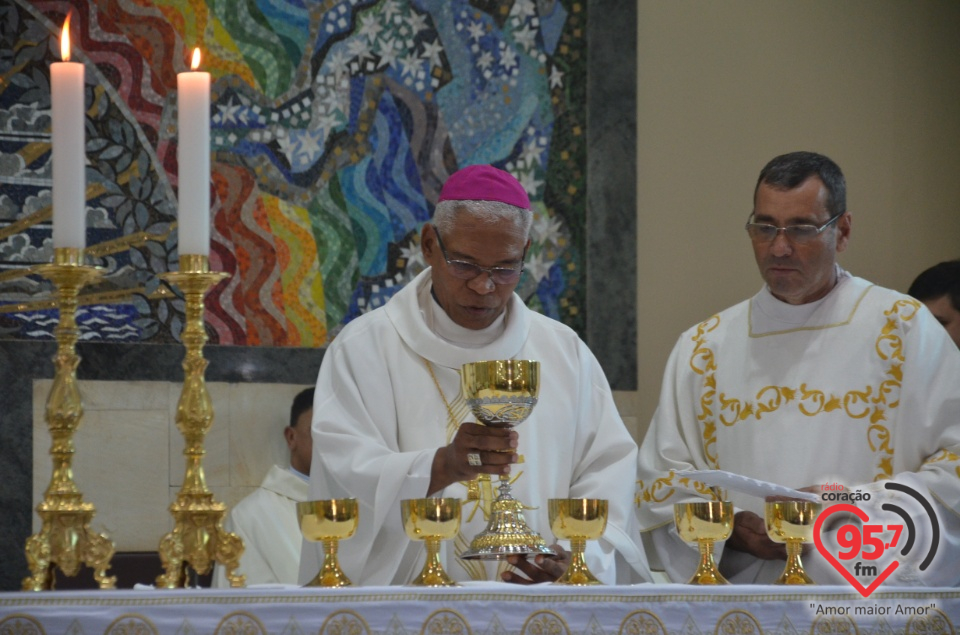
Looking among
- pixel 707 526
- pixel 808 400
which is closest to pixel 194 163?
pixel 707 526

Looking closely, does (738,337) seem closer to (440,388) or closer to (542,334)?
(542,334)

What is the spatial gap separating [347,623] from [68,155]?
1139mm

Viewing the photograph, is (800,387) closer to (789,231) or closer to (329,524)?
(789,231)

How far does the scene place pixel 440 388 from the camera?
4.33 m

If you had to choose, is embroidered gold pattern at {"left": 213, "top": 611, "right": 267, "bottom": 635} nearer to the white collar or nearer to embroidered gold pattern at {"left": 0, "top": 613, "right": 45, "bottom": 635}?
embroidered gold pattern at {"left": 0, "top": 613, "right": 45, "bottom": 635}

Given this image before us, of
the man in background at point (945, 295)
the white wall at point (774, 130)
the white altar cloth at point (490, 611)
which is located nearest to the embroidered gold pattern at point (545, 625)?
the white altar cloth at point (490, 611)

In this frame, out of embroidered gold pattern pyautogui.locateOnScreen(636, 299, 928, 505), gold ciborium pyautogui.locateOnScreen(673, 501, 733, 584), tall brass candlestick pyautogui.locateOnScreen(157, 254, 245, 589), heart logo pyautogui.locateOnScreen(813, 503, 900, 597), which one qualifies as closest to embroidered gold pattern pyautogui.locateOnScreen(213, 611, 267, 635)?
tall brass candlestick pyautogui.locateOnScreen(157, 254, 245, 589)

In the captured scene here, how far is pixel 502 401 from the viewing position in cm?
319

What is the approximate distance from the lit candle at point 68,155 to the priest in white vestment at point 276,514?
11.3 ft

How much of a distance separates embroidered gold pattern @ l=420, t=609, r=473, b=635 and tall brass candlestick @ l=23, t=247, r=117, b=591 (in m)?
0.68

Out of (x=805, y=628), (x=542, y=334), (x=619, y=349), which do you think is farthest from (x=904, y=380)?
(x=619, y=349)

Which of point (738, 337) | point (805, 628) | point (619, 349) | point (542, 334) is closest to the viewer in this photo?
point (805, 628)

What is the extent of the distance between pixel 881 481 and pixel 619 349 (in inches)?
108

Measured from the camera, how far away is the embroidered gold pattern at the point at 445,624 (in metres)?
2.77
